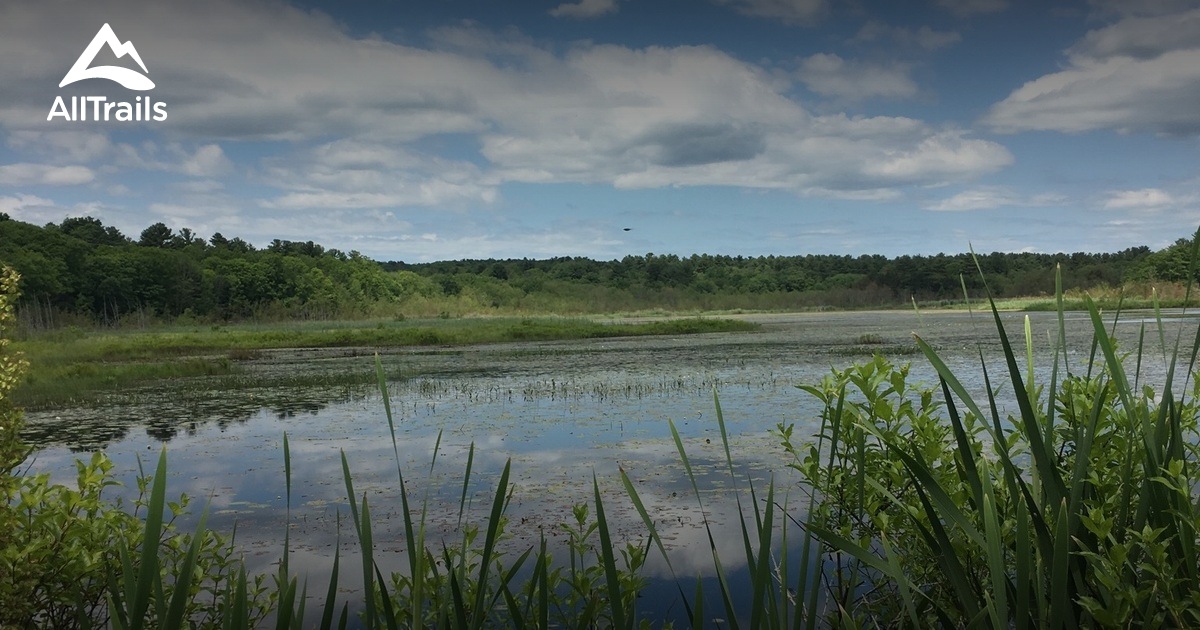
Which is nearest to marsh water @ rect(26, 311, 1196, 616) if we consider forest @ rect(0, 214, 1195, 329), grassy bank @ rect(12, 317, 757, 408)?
grassy bank @ rect(12, 317, 757, 408)

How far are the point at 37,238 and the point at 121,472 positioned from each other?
51.0 meters

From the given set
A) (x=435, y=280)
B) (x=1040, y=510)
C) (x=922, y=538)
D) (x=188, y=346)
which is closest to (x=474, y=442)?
(x=922, y=538)

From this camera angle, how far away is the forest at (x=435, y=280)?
171ft

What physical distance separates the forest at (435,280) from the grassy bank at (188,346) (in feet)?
25.0

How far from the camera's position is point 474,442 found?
9.80 ft

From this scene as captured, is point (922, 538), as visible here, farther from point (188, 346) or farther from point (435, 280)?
point (435, 280)

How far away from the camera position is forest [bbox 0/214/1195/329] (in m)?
52.2

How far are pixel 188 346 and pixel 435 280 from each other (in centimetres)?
5442

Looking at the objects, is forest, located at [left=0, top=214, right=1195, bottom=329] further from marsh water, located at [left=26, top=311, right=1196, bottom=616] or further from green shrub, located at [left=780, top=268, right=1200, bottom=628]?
green shrub, located at [left=780, top=268, right=1200, bottom=628]

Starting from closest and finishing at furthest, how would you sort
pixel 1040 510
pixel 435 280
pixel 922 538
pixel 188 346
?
pixel 1040 510
pixel 922 538
pixel 188 346
pixel 435 280

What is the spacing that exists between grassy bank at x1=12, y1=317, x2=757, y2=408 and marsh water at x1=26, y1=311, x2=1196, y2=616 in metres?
1.67

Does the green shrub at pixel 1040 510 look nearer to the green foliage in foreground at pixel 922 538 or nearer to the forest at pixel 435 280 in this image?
the green foliage in foreground at pixel 922 538

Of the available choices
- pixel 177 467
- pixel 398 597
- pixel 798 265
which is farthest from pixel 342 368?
pixel 798 265

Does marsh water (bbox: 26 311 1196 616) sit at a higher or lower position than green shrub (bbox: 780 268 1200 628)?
lower
